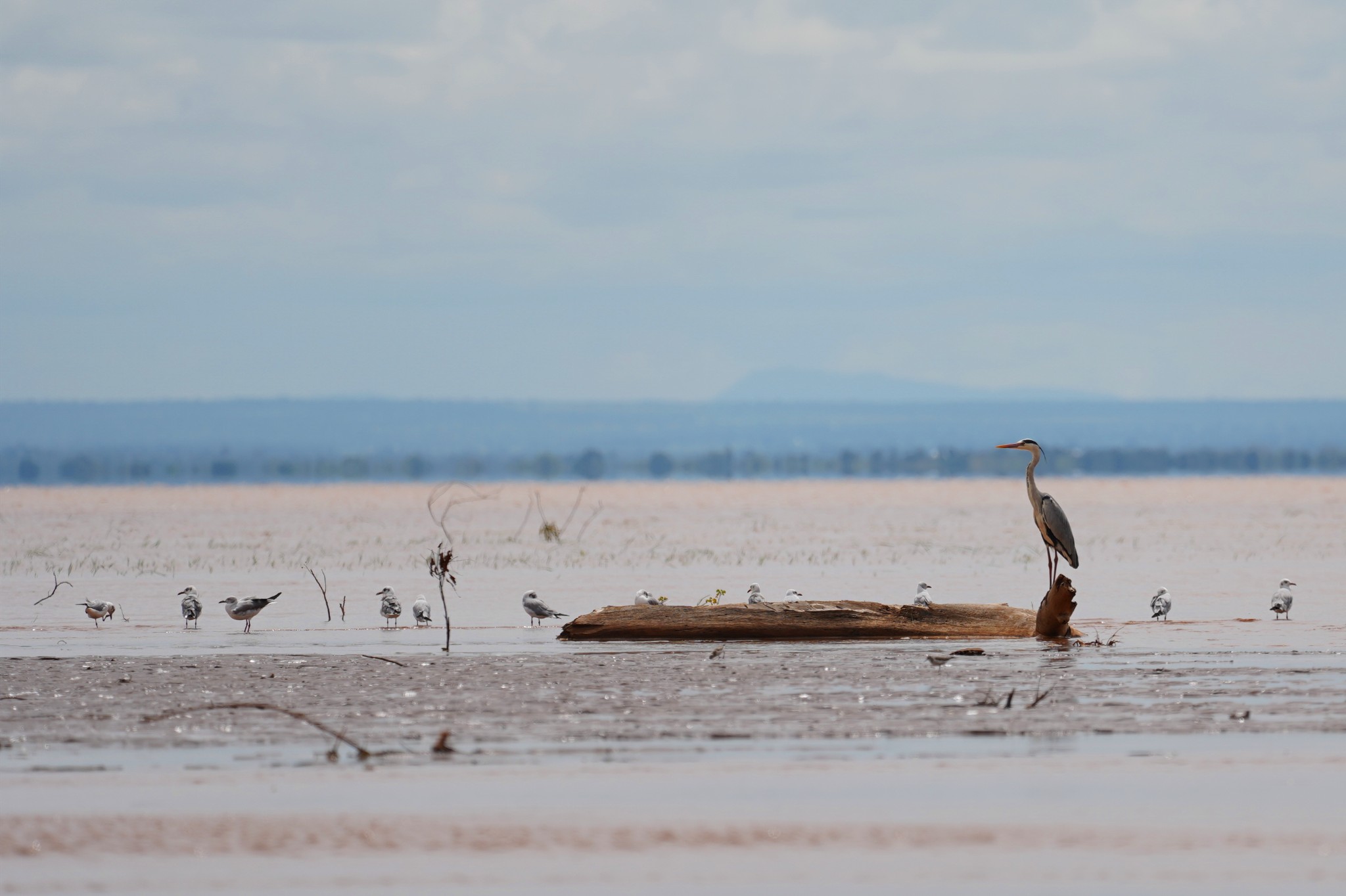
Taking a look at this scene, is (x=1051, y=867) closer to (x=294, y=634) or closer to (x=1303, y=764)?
(x=1303, y=764)

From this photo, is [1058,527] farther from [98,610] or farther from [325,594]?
[98,610]

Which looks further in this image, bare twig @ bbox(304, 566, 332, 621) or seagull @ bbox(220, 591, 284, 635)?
bare twig @ bbox(304, 566, 332, 621)

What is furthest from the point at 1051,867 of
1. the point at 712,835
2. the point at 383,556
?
the point at 383,556

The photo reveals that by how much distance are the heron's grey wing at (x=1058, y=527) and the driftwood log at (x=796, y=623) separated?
2.95ft

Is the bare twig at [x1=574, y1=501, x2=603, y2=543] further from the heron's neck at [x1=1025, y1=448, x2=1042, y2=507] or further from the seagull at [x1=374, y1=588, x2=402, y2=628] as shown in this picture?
the heron's neck at [x1=1025, y1=448, x2=1042, y2=507]

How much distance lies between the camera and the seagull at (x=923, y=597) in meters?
19.5

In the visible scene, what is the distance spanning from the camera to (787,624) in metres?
19.3

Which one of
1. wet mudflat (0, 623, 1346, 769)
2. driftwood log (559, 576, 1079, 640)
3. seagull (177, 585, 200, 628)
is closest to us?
wet mudflat (0, 623, 1346, 769)

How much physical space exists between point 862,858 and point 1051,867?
0.90 metres

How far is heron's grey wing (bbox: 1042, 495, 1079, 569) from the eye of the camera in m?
19.8

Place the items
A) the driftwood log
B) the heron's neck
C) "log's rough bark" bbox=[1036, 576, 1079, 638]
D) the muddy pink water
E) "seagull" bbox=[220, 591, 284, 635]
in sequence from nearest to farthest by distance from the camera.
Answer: the muddy pink water, "log's rough bark" bbox=[1036, 576, 1079, 638], the driftwood log, the heron's neck, "seagull" bbox=[220, 591, 284, 635]

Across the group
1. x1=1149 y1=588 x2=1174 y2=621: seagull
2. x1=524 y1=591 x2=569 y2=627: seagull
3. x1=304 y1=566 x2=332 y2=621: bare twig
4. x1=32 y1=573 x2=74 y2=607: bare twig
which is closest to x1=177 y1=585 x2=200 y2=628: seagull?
x1=304 y1=566 x2=332 y2=621: bare twig

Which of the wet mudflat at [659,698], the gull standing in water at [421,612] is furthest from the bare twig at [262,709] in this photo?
the gull standing in water at [421,612]

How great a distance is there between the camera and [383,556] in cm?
3803
